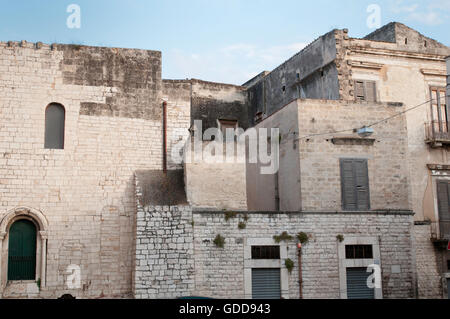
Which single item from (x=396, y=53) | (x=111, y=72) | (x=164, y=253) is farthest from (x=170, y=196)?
(x=396, y=53)

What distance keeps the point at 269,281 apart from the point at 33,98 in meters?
9.81

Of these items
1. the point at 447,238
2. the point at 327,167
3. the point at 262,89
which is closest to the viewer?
the point at 327,167

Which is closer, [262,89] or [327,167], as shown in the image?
[327,167]

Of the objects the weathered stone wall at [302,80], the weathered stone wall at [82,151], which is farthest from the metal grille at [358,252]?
the weathered stone wall at [82,151]

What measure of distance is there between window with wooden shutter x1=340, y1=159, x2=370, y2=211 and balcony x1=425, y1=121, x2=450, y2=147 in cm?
461

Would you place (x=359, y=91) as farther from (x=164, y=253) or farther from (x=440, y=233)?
(x=164, y=253)

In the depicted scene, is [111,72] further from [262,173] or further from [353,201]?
[353,201]

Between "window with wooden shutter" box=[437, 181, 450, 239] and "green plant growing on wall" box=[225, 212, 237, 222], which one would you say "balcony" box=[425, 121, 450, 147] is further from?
"green plant growing on wall" box=[225, 212, 237, 222]

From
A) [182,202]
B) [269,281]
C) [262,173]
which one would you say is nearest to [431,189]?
[262,173]

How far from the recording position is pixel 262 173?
72.1ft

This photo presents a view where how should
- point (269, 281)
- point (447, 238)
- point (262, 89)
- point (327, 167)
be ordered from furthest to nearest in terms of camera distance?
1. point (262, 89)
2. point (447, 238)
3. point (327, 167)
4. point (269, 281)

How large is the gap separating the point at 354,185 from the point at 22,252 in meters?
11.2

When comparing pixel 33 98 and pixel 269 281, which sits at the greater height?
pixel 33 98

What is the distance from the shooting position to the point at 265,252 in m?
17.9
